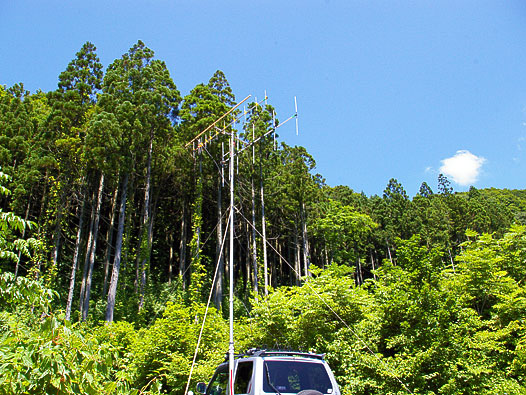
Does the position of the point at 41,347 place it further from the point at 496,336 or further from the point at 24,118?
the point at 24,118

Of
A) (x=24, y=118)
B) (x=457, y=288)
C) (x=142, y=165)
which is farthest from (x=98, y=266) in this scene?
(x=457, y=288)

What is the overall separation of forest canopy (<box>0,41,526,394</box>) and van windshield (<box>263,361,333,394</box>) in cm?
187

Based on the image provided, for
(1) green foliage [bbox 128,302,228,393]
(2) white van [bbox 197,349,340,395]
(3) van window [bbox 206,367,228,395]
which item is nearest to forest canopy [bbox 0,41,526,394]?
(1) green foliage [bbox 128,302,228,393]

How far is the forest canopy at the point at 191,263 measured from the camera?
8164mm

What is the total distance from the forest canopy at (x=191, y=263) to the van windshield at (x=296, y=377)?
187 centimetres

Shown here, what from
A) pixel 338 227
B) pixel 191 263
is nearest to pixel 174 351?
pixel 191 263

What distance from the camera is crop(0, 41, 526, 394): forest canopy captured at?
321 inches

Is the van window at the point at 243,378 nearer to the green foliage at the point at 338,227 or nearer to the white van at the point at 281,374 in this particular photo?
the white van at the point at 281,374

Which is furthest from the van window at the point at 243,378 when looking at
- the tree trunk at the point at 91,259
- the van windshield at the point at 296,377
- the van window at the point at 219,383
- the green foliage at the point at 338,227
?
the green foliage at the point at 338,227

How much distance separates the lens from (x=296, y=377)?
5.16 metres

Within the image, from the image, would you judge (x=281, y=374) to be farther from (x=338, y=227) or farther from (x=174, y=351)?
(x=338, y=227)

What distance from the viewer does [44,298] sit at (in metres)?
2.99

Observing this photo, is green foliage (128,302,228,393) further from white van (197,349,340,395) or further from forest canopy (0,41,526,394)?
white van (197,349,340,395)

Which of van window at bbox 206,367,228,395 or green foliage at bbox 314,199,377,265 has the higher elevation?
green foliage at bbox 314,199,377,265
